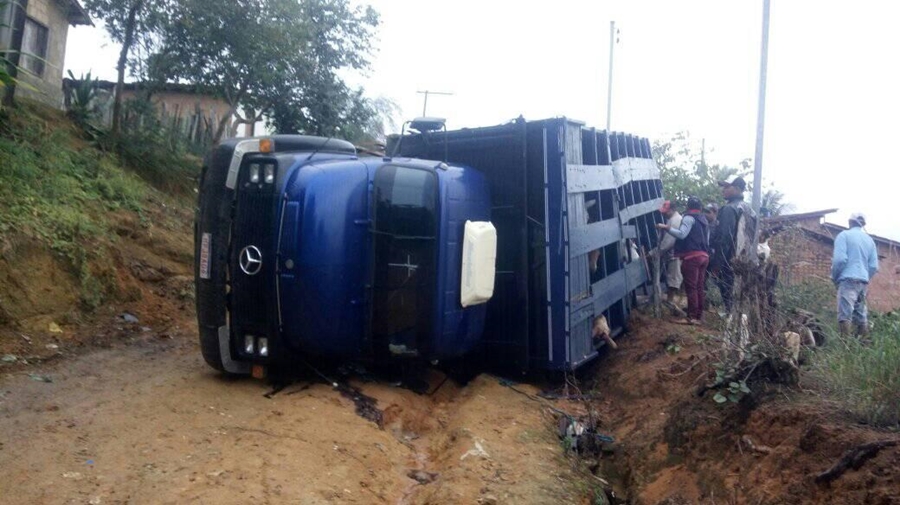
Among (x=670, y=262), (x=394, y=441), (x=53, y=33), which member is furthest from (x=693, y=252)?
(x=53, y=33)

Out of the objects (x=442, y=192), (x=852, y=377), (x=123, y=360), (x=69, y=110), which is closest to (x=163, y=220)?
(x=69, y=110)

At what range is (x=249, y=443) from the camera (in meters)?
5.47

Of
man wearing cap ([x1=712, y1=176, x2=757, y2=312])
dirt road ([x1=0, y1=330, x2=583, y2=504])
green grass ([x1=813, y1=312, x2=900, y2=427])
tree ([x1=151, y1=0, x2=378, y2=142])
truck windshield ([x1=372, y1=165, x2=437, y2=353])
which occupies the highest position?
tree ([x1=151, y1=0, x2=378, y2=142])

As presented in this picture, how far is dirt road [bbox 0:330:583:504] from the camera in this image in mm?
4754

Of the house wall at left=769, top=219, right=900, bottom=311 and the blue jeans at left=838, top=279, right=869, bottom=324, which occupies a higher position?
the house wall at left=769, top=219, right=900, bottom=311

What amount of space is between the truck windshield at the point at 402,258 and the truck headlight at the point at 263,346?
861 mm

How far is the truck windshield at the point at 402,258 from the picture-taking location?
6691mm

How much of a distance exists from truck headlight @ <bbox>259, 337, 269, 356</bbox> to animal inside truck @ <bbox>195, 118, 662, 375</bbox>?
2 centimetres

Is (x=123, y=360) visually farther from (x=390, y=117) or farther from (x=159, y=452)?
(x=390, y=117)

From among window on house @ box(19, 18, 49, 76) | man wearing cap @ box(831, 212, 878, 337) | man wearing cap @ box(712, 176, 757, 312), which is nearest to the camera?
man wearing cap @ box(831, 212, 878, 337)

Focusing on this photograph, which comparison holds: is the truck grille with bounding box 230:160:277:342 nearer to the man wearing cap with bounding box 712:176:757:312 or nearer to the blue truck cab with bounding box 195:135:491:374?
the blue truck cab with bounding box 195:135:491:374

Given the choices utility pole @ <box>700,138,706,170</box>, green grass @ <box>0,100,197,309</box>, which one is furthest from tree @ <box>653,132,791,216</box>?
green grass @ <box>0,100,197,309</box>

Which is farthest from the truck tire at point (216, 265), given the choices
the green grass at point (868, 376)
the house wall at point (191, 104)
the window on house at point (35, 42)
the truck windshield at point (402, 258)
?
the house wall at point (191, 104)

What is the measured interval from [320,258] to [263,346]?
2.85 feet
